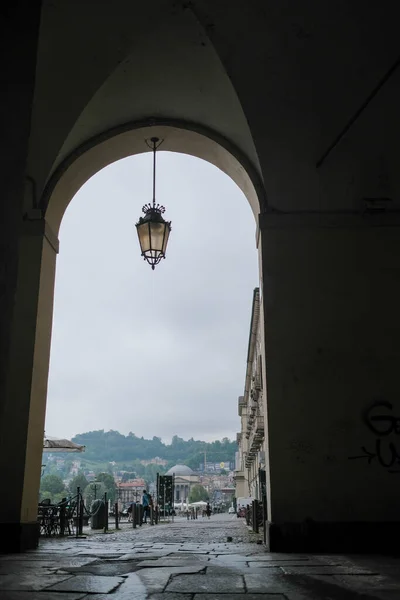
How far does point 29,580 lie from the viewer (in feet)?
13.3

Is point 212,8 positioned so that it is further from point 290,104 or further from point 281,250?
point 281,250

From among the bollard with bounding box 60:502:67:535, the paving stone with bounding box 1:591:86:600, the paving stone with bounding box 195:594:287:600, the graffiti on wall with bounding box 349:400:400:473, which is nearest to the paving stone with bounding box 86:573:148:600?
the paving stone with bounding box 1:591:86:600

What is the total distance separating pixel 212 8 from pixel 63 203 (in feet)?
11.8

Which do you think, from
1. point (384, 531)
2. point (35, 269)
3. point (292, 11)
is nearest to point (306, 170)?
point (292, 11)

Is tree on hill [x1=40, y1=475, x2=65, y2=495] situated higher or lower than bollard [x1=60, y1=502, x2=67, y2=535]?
higher

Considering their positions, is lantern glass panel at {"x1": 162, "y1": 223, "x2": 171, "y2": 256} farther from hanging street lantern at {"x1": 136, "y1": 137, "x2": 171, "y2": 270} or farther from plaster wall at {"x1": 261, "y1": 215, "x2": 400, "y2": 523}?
plaster wall at {"x1": 261, "y1": 215, "x2": 400, "y2": 523}

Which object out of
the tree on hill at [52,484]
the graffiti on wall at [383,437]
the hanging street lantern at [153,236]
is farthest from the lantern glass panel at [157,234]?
the tree on hill at [52,484]

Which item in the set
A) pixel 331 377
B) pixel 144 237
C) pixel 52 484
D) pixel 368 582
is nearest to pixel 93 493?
pixel 144 237

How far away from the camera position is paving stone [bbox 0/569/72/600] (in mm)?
3721

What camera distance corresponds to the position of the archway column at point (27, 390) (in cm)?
661

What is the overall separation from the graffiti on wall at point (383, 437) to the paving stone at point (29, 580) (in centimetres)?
372

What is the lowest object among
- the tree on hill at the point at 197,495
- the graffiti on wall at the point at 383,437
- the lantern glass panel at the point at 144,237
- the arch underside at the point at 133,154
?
the tree on hill at the point at 197,495

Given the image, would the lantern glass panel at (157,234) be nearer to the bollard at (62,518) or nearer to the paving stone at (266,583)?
the paving stone at (266,583)

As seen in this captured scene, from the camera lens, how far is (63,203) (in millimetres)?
8562
